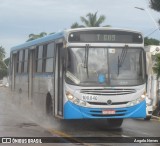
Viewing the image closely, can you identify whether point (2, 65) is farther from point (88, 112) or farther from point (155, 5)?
point (88, 112)

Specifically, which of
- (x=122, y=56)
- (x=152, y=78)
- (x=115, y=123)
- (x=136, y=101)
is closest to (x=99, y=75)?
(x=122, y=56)

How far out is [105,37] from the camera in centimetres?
1642

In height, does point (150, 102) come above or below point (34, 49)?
below

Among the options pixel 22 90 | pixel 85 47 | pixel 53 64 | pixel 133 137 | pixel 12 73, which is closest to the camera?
pixel 133 137

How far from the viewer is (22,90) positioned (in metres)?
24.5

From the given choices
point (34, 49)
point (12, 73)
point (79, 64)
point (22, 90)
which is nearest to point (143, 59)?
point (79, 64)

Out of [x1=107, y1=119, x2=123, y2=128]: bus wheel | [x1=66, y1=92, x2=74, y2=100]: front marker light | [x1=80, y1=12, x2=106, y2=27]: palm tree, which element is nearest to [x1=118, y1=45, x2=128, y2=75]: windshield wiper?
[x1=66, y1=92, x2=74, y2=100]: front marker light

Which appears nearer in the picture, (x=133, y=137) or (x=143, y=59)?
(x=133, y=137)

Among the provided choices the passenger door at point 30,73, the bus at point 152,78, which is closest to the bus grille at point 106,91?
the passenger door at point 30,73

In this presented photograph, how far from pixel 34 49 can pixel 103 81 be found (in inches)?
243

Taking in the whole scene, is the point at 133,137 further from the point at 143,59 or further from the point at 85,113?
the point at 143,59

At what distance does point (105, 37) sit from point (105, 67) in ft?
3.32

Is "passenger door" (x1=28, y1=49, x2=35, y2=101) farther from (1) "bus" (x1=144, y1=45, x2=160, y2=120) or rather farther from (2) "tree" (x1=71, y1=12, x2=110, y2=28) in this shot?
(2) "tree" (x1=71, y1=12, x2=110, y2=28)

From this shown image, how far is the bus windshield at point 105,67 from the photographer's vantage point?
15883 mm
